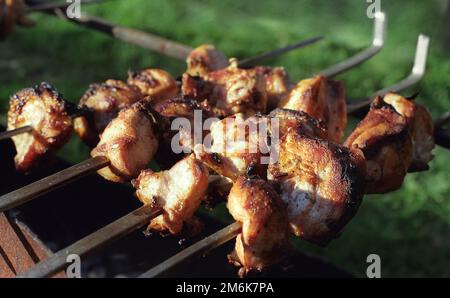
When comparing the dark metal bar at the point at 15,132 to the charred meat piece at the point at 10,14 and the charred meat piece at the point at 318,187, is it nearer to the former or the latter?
the charred meat piece at the point at 318,187

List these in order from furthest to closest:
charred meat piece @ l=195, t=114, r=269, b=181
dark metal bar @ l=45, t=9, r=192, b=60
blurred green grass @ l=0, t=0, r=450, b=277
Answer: blurred green grass @ l=0, t=0, r=450, b=277 → dark metal bar @ l=45, t=9, r=192, b=60 → charred meat piece @ l=195, t=114, r=269, b=181

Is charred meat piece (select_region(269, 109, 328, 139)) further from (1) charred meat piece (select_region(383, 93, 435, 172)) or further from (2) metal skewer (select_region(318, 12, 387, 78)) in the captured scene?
(2) metal skewer (select_region(318, 12, 387, 78))

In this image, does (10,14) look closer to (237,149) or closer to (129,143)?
(129,143)

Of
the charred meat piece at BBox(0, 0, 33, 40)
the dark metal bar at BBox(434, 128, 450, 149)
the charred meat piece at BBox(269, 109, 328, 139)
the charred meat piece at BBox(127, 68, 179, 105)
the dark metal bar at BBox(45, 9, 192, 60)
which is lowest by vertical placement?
the dark metal bar at BBox(434, 128, 450, 149)

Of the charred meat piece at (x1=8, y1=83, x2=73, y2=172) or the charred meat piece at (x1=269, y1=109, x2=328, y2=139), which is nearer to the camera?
the charred meat piece at (x1=269, y1=109, x2=328, y2=139)

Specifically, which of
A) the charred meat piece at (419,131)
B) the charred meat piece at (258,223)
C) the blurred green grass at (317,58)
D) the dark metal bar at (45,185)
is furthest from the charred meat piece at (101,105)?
the blurred green grass at (317,58)

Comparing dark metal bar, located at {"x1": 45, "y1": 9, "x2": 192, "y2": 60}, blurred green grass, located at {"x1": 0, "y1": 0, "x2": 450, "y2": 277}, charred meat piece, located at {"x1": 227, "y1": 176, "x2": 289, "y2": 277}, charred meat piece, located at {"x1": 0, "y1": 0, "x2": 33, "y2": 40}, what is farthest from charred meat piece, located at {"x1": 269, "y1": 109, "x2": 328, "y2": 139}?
charred meat piece, located at {"x1": 0, "y1": 0, "x2": 33, "y2": 40}

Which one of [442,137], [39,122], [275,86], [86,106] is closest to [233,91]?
[275,86]
